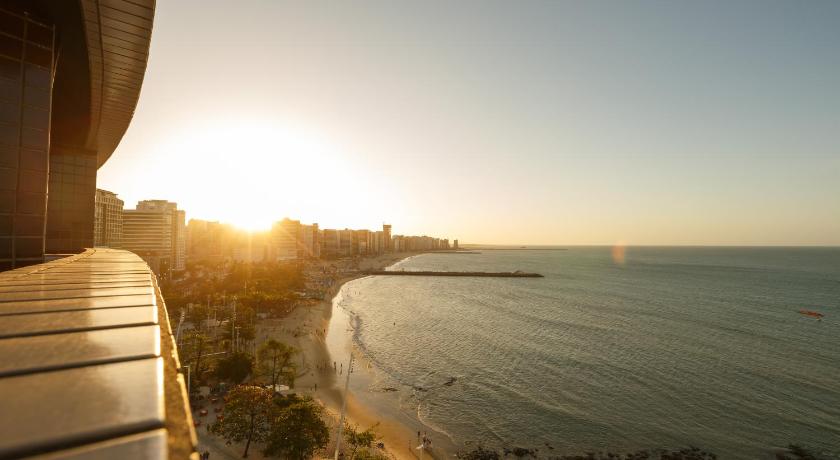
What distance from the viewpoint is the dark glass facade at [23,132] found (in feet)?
26.1

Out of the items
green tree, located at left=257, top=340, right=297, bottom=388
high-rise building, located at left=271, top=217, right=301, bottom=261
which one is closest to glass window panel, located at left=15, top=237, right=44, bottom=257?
green tree, located at left=257, top=340, right=297, bottom=388

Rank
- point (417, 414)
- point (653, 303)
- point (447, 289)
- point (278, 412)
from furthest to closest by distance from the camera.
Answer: point (447, 289)
point (653, 303)
point (417, 414)
point (278, 412)

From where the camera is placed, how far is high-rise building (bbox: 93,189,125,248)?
84.5 metres

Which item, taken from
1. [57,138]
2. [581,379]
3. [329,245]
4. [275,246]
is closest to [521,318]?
[581,379]

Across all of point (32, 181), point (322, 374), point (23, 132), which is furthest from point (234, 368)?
point (23, 132)

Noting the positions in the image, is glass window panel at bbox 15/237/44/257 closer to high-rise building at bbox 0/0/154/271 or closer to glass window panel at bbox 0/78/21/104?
high-rise building at bbox 0/0/154/271

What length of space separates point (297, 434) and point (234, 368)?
45.9ft

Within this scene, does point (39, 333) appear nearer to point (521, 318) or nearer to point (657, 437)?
point (657, 437)

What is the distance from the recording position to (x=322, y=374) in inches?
1387

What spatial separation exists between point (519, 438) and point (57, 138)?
1079 inches

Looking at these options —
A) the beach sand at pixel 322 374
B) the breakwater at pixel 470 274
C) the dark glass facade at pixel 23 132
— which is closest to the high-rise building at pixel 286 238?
the breakwater at pixel 470 274

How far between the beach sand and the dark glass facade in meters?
19.5

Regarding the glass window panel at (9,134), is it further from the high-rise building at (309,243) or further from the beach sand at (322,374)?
the high-rise building at (309,243)

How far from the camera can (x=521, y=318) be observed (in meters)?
55.5
